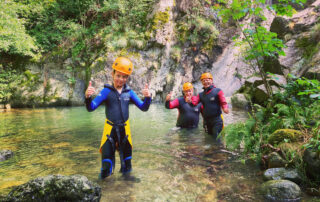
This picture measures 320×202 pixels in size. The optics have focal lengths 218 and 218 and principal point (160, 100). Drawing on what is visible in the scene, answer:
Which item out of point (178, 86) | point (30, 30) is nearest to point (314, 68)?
point (178, 86)

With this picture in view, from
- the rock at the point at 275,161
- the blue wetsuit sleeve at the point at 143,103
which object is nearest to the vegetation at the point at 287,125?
the rock at the point at 275,161

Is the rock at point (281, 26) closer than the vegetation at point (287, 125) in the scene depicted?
No

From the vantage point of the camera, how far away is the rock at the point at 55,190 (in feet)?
8.09

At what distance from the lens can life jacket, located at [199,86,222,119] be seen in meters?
6.11

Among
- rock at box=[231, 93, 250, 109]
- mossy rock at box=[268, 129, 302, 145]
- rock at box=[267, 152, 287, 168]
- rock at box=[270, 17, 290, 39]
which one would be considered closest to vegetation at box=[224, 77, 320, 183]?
mossy rock at box=[268, 129, 302, 145]

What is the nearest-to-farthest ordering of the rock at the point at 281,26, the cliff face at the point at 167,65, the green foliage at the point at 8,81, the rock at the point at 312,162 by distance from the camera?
the rock at the point at 312,162, the rock at the point at 281,26, the green foliage at the point at 8,81, the cliff face at the point at 167,65

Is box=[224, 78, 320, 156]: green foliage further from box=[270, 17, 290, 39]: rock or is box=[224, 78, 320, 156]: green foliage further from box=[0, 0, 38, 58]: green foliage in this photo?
box=[0, 0, 38, 58]: green foliage

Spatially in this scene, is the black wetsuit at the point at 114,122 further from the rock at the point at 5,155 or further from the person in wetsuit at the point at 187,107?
the person in wetsuit at the point at 187,107

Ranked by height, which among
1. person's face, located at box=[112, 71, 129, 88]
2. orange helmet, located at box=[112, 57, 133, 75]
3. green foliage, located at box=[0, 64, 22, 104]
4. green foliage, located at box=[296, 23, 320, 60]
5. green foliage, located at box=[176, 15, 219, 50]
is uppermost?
green foliage, located at box=[176, 15, 219, 50]

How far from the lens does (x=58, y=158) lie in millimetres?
4781

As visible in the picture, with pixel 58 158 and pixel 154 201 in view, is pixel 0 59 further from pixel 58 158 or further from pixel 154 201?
pixel 154 201

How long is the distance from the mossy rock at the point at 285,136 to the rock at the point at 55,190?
10.2 ft

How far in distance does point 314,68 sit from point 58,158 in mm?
8157

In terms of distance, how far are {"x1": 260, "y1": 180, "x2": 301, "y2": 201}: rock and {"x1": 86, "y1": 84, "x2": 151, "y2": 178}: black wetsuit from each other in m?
2.17
